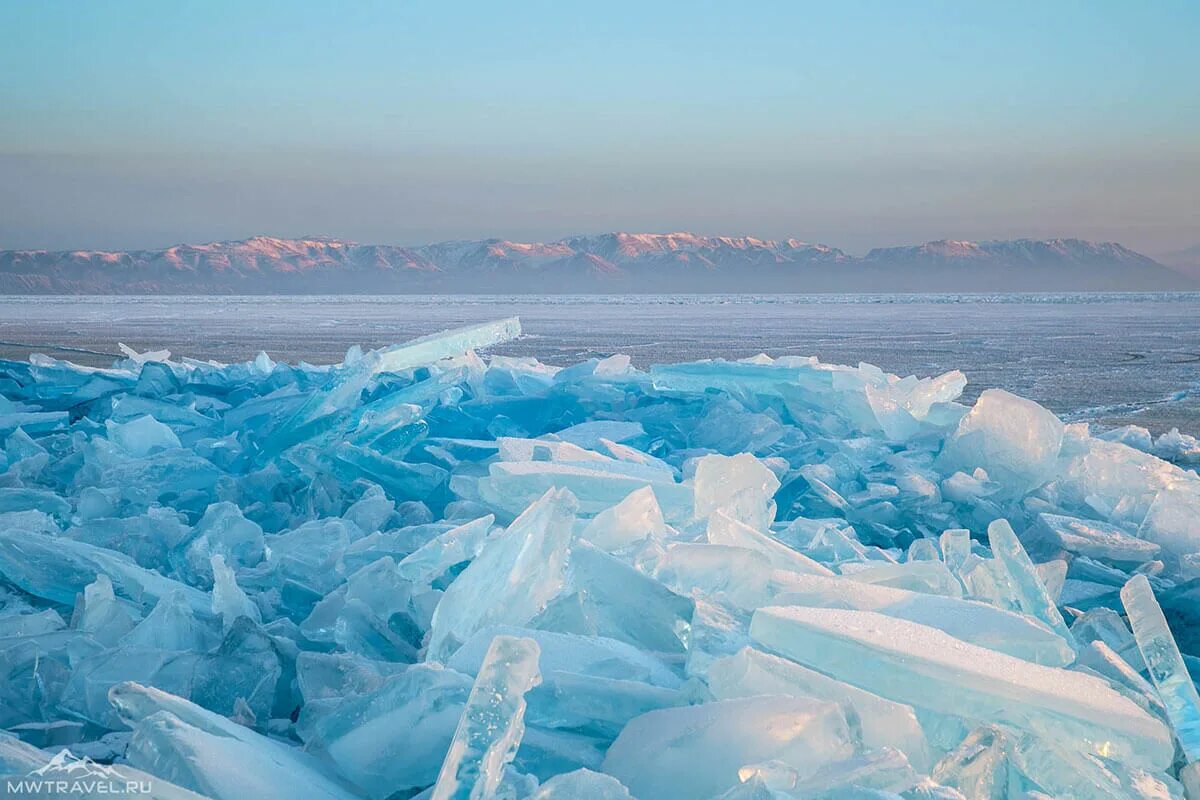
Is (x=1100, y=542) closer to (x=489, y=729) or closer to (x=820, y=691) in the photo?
(x=820, y=691)

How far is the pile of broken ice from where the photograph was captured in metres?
1.11

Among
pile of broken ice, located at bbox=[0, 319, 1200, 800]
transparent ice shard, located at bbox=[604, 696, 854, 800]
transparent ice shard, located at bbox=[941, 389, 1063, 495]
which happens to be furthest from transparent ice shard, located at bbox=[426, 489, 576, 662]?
transparent ice shard, located at bbox=[941, 389, 1063, 495]

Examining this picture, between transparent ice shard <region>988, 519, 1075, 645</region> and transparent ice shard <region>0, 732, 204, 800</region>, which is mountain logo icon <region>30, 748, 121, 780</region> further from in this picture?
transparent ice shard <region>988, 519, 1075, 645</region>

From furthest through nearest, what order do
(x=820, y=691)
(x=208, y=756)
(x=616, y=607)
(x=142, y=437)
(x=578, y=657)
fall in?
(x=142, y=437)
(x=616, y=607)
(x=578, y=657)
(x=820, y=691)
(x=208, y=756)

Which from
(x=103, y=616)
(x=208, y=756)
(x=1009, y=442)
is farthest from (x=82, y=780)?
(x=1009, y=442)

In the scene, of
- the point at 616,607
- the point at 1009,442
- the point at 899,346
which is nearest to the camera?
the point at 616,607

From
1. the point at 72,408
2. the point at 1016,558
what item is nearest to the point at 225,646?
the point at 1016,558

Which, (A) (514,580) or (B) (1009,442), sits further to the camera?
(B) (1009,442)

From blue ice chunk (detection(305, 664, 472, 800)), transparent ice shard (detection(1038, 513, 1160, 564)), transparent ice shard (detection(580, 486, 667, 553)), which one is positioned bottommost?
transparent ice shard (detection(1038, 513, 1160, 564))

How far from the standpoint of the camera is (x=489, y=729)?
0.98m

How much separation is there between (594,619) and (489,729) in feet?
1.96

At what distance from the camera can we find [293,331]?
17.6 metres

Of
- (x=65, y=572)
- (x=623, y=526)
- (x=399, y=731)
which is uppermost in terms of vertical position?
(x=623, y=526)

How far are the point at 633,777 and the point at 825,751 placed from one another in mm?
226
